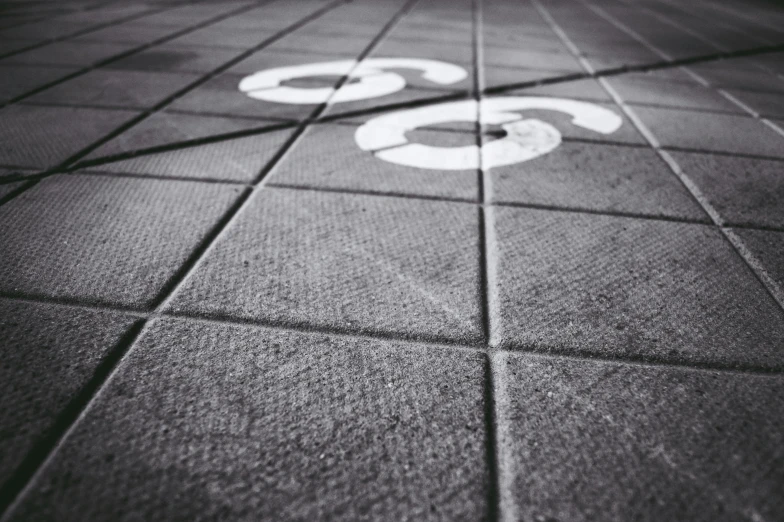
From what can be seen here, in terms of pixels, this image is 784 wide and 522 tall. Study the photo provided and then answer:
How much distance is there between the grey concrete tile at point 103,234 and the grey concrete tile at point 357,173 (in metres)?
0.30

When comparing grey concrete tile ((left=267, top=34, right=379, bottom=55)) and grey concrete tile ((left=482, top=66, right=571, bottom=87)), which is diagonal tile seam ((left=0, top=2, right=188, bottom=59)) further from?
grey concrete tile ((left=482, top=66, right=571, bottom=87))

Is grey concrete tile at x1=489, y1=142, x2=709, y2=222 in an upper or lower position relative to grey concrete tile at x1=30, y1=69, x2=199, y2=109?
lower

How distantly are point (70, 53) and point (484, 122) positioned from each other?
3.08 meters

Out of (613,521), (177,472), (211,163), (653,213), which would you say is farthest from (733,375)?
(211,163)

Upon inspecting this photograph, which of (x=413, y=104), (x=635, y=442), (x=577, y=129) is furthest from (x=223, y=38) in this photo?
(x=635, y=442)

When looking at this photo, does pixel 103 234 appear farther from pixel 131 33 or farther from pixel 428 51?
pixel 131 33

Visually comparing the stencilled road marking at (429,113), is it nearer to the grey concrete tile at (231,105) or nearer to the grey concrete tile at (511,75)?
the grey concrete tile at (231,105)

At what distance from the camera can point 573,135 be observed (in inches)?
94.1

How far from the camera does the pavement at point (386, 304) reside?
902 millimetres

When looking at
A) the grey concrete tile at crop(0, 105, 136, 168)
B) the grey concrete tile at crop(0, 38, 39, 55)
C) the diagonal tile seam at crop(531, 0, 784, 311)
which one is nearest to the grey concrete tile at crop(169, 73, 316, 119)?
the grey concrete tile at crop(0, 105, 136, 168)

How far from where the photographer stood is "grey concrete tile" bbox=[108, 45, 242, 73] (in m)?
3.26

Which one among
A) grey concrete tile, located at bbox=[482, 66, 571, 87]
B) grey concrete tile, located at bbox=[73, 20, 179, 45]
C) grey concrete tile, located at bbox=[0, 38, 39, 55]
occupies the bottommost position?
grey concrete tile, located at bbox=[482, 66, 571, 87]

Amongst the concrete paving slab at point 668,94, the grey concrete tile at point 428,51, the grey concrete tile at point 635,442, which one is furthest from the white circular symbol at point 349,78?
the grey concrete tile at point 635,442

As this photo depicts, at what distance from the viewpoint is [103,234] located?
1.54 m
